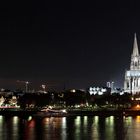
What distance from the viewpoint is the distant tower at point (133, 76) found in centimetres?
17588

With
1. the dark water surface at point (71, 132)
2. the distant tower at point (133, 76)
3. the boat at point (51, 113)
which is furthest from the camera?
the distant tower at point (133, 76)

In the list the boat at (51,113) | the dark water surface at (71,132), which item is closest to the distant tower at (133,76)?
the boat at (51,113)

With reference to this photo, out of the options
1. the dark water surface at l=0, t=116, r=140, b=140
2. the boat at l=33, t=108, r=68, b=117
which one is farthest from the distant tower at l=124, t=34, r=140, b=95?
the dark water surface at l=0, t=116, r=140, b=140

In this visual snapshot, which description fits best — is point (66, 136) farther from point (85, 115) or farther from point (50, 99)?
point (50, 99)

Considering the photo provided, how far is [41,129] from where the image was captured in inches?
3280

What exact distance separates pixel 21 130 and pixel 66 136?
8652 millimetres

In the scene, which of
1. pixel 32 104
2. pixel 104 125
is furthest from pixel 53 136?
pixel 32 104

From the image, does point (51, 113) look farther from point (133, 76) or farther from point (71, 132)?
point (133, 76)

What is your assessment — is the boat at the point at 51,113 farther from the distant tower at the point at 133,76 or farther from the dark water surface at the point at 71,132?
the distant tower at the point at 133,76

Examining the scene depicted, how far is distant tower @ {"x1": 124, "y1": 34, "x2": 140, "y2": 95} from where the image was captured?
6924 inches

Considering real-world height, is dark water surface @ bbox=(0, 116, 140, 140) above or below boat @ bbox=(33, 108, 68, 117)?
below

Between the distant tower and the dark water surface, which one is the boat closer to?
the dark water surface

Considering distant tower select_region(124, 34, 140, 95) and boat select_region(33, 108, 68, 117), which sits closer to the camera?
boat select_region(33, 108, 68, 117)

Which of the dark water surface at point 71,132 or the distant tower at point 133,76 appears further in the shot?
the distant tower at point 133,76
